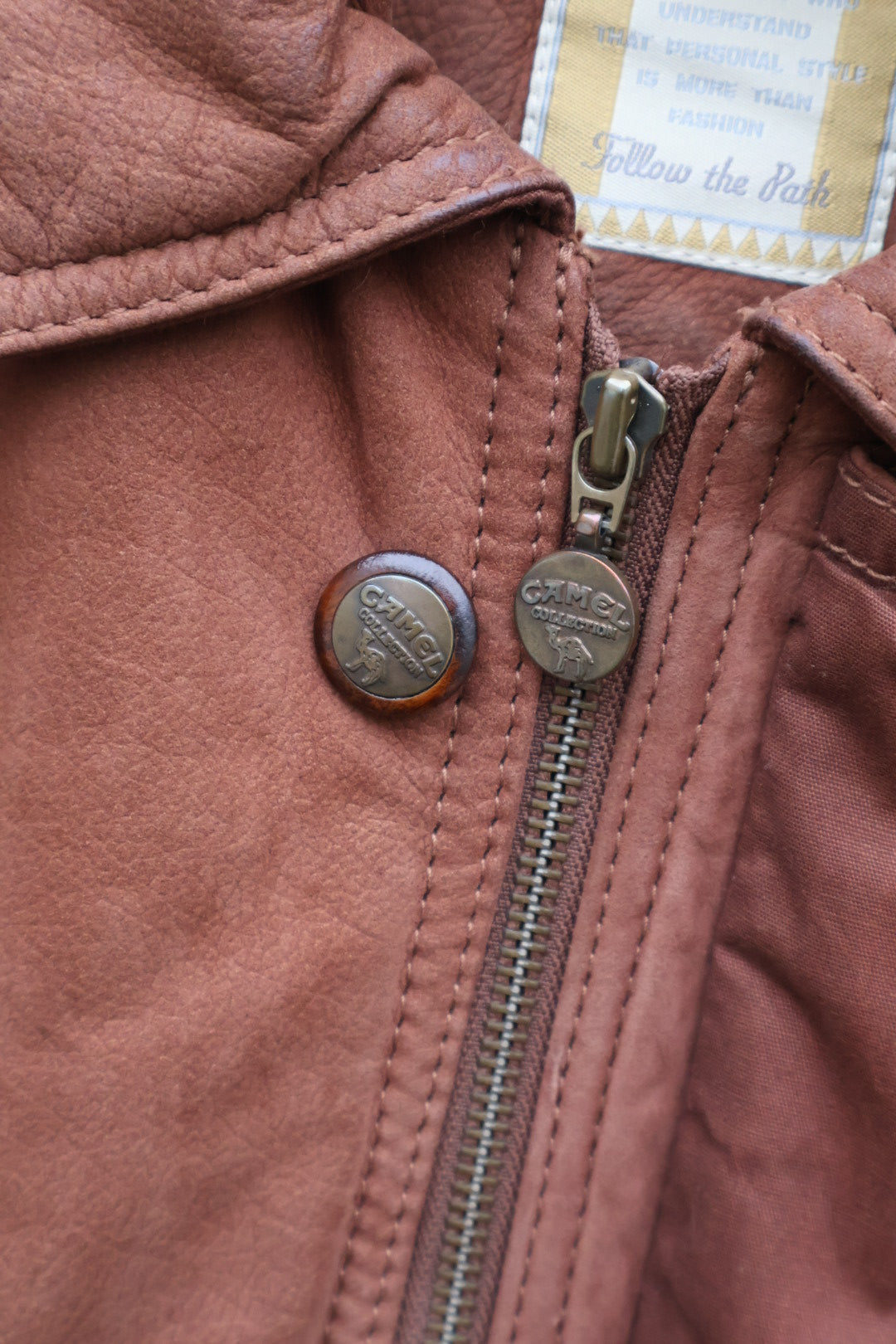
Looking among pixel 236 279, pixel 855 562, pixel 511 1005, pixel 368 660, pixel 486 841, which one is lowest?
pixel 511 1005

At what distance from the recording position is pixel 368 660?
686mm

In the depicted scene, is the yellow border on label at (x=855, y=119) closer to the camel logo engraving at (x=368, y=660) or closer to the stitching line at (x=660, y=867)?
the stitching line at (x=660, y=867)

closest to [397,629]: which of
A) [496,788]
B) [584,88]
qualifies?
[496,788]

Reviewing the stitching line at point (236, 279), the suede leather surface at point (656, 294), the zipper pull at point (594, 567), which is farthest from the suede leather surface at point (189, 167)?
the suede leather surface at point (656, 294)

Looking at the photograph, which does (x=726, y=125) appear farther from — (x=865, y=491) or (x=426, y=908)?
(x=426, y=908)

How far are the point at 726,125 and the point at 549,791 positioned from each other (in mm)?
552

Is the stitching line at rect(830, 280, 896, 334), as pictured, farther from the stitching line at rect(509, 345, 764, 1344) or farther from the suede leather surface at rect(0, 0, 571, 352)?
the suede leather surface at rect(0, 0, 571, 352)

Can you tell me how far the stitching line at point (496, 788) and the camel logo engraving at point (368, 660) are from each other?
3.6 inches

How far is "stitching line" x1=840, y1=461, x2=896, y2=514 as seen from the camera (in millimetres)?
625

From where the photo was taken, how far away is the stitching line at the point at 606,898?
2.14 feet

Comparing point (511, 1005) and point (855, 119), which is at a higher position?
point (855, 119)

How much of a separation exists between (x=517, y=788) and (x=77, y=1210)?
0.43 m

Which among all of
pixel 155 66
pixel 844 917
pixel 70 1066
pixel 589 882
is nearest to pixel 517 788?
pixel 589 882

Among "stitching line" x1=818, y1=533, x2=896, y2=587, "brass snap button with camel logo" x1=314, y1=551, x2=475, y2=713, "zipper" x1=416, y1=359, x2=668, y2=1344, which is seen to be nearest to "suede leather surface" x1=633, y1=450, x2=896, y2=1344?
"stitching line" x1=818, y1=533, x2=896, y2=587
